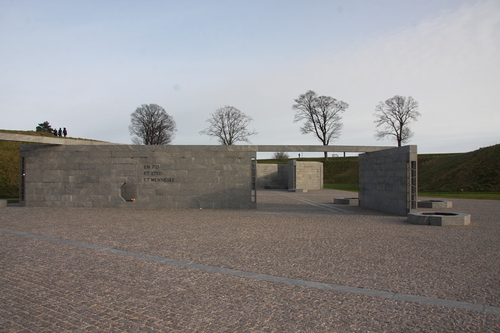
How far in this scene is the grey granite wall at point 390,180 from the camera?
581 inches

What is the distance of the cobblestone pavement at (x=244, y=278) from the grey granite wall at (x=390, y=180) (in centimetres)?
369

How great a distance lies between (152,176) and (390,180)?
421 inches

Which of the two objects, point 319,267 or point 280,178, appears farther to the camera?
point 280,178

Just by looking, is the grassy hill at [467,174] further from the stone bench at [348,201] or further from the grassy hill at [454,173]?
the stone bench at [348,201]

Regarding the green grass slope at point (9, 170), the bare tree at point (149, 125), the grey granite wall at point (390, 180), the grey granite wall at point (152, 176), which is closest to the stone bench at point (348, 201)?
the grey granite wall at point (390, 180)

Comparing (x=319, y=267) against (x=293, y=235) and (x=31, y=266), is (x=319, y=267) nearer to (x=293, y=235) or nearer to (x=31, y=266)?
(x=293, y=235)

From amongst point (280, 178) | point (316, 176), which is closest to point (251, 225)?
point (316, 176)

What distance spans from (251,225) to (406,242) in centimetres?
470

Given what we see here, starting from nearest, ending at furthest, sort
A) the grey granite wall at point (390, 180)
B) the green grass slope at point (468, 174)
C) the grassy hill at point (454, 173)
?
the grey granite wall at point (390, 180)
the grassy hill at point (454, 173)
the green grass slope at point (468, 174)

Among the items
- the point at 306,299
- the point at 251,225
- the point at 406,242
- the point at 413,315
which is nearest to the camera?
the point at 413,315

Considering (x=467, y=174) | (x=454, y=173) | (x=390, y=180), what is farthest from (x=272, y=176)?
(x=390, y=180)

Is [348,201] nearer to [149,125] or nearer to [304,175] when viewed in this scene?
[304,175]

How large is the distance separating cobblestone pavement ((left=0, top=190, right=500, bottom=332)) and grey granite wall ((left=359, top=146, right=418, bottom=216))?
3694 mm

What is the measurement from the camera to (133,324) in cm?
414
